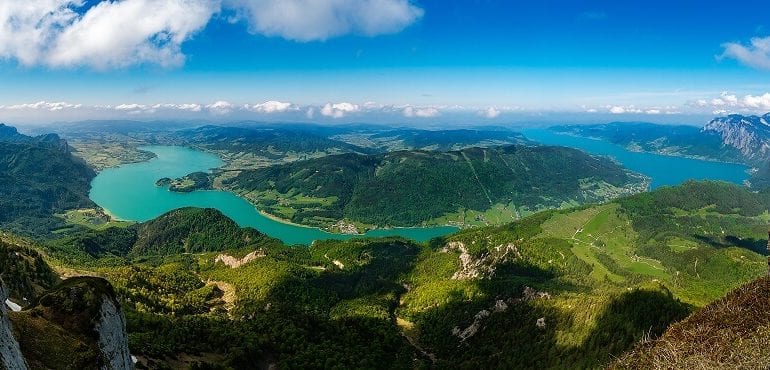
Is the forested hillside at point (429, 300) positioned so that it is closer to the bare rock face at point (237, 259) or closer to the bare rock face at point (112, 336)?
the bare rock face at point (237, 259)

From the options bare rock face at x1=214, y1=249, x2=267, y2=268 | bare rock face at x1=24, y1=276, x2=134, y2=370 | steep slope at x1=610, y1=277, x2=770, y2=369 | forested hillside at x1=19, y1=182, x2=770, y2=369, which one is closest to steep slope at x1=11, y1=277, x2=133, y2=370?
bare rock face at x1=24, y1=276, x2=134, y2=370

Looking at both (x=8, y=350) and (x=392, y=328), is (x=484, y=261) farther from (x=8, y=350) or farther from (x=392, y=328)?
(x=8, y=350)

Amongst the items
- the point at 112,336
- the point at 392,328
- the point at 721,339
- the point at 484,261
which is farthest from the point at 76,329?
the point at 484,261

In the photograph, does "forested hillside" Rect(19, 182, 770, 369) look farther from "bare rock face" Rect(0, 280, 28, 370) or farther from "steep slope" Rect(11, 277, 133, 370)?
"bare rock face" Rect(0, 280, 28, 370)

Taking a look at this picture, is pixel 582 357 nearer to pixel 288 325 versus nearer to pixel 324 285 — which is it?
pixel 288 325

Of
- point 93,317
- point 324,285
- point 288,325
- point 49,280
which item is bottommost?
point 324,285

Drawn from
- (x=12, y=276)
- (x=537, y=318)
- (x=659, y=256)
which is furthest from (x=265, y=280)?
(x=659, y=256)

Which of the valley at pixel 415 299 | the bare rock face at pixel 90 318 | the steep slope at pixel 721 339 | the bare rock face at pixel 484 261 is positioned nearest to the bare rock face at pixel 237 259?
the valley at pixel 415 299

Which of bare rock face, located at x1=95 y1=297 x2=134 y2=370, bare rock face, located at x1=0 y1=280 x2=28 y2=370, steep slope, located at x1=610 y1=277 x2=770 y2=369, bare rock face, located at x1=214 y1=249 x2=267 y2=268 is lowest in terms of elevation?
bare rock face, located at x1=214 y1=249 x2=267 y2=268
